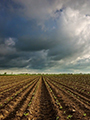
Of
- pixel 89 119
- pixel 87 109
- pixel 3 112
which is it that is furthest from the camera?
pixel 87 109

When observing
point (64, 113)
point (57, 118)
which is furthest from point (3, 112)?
point (64, 113)

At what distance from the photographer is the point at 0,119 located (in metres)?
8.41

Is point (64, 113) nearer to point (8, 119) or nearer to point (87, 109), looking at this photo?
point (87, 109)

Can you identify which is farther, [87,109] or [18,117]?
[87,109]

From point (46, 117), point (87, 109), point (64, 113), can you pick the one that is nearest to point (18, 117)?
point (46, 117)

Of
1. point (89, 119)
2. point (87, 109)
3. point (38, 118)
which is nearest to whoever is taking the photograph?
point (89, 119)

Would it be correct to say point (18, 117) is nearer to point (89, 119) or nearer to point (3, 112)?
point (3, 112)

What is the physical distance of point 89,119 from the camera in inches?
326

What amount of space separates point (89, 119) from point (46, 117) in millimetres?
3498

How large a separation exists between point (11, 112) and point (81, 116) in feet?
20.6

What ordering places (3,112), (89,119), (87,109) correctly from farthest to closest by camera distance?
(87,109) → (3,112) → (89,119)

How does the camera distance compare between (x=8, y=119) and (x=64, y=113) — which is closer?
(x=8, y=119)

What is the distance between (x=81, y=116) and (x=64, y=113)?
145 cm

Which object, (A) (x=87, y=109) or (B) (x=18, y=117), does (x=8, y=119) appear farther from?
(A) (x=87, y=109)
